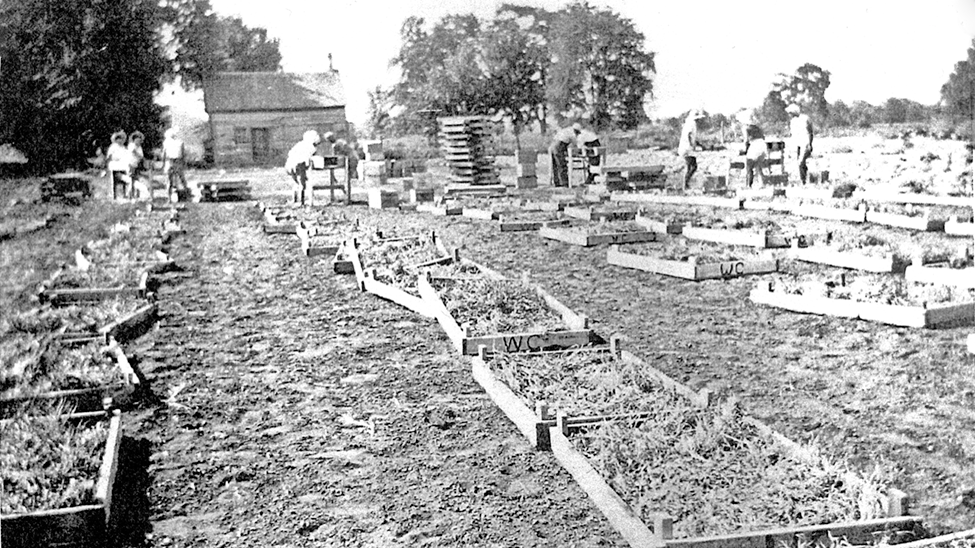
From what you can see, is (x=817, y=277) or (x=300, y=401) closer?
(x=300, y=401)

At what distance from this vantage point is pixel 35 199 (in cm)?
2133

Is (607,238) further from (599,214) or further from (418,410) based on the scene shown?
(418,410)

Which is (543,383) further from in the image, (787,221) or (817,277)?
(787,221)

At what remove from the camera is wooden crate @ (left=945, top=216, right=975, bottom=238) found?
40.3 ft

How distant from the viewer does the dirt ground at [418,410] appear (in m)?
4.51

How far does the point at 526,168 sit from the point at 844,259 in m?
14.8

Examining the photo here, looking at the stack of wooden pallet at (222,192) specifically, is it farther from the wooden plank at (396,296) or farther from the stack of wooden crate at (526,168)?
the wooden plank at (396,296)

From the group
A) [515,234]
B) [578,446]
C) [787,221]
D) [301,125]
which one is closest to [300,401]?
[578,446]

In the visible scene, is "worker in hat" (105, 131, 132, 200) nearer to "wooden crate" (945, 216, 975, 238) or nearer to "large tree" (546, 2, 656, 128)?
"large tree" (546, 2, 656, 128)

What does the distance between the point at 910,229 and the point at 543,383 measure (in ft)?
29.0

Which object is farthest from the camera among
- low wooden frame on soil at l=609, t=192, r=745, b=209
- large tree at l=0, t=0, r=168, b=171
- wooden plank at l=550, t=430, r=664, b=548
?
low wooden frame on soil at l=609, t=192, r=745, b=209

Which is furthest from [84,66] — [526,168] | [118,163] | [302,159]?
[526,168]

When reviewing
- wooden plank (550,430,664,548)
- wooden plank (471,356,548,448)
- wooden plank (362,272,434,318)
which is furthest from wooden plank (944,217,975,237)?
wooden plank (550,430,664,548)

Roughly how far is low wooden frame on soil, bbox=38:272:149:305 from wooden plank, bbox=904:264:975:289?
7601 mm
